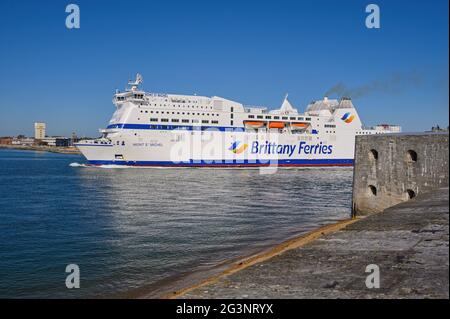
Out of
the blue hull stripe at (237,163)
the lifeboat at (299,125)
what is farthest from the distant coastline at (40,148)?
the blue hull stripe at (237,163)

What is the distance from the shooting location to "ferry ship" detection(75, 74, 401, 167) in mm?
Result: 45125

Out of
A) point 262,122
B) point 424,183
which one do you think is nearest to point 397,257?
point 424,183

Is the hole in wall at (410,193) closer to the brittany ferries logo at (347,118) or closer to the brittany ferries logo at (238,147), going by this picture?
the brittany ferries logo at (238,147)

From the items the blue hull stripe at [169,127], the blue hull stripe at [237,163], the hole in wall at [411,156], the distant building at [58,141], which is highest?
the distant building at [58,141]

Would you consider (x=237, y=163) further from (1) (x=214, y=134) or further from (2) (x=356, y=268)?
(2) (x=356, y=268)

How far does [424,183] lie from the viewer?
1160cm

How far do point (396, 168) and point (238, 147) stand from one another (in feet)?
124

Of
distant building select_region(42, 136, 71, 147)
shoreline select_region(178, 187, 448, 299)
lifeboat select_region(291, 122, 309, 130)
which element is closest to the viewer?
shoreline select_region(178, 187, 448, 299)

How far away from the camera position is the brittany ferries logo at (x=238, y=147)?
49494 mm

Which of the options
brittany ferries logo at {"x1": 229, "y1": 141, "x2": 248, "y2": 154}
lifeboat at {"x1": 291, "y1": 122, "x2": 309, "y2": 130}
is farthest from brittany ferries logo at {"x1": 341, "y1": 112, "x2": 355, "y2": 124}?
brittany ferries logo at {"x1": 229, "y1": 141, "x2": 248, "y2": 154}

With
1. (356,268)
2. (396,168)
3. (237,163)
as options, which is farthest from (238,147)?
(356,268)

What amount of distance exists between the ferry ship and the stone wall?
3387 cm

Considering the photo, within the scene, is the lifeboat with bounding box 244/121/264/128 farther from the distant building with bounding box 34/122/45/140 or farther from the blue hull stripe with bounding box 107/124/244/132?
the distant building with bounding box 34/122/45/140
